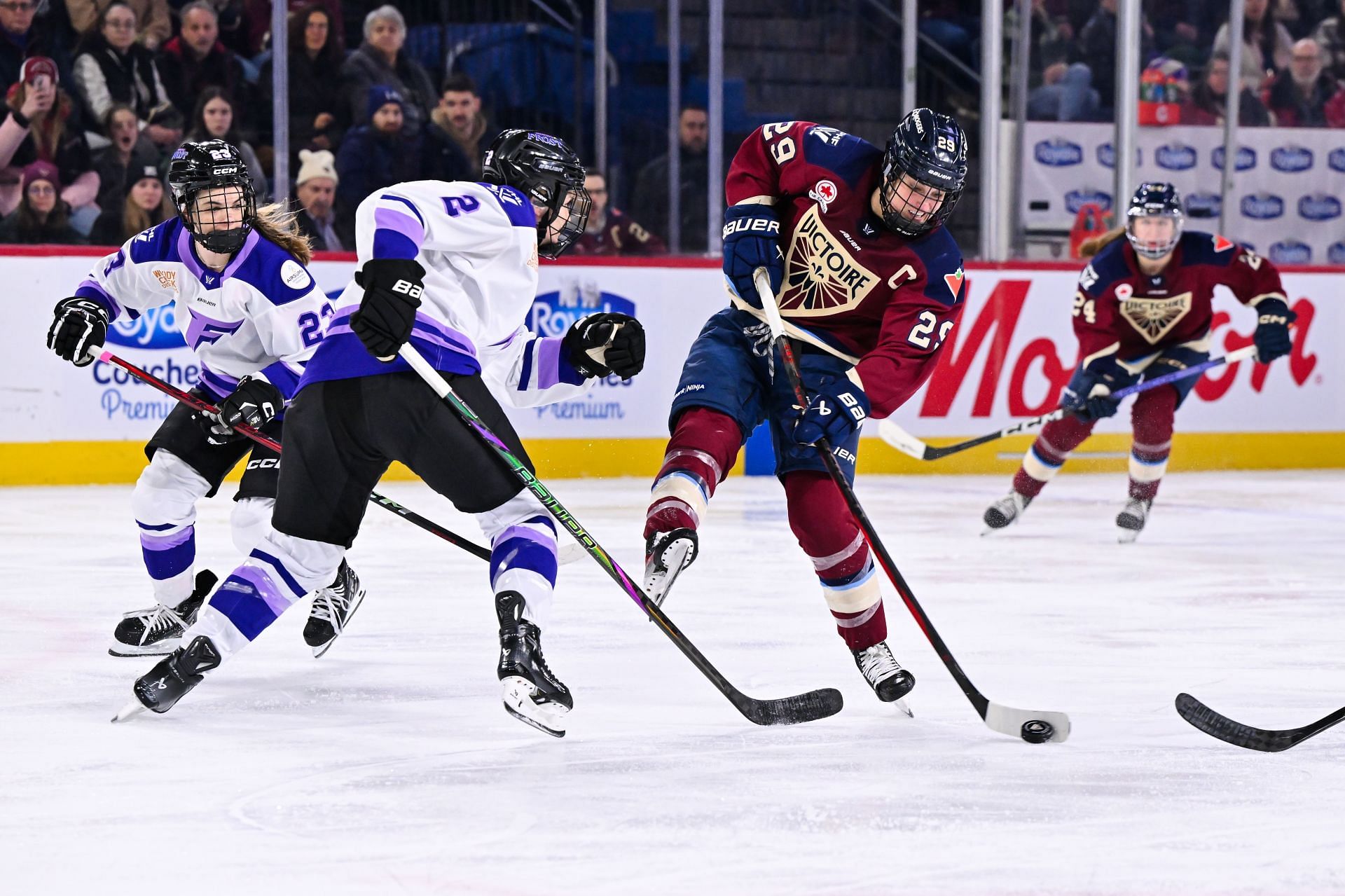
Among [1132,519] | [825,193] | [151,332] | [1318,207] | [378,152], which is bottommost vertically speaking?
[1132,519]

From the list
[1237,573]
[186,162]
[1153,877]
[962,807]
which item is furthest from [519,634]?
[1237,573]

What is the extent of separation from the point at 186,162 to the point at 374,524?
8.44ft

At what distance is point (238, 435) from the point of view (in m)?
3.31

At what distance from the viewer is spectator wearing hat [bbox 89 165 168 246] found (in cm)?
673

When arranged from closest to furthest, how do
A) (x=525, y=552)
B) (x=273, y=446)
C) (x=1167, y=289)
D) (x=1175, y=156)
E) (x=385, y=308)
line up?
(x=385, y=308), (x=525, y=552), (x=273, y=446), (x=1167, y=289), (x=1175, y=156)

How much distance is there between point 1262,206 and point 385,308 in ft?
23.2

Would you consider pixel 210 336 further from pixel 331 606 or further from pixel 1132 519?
pixel 1132 519

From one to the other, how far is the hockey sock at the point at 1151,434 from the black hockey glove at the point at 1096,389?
0.11m

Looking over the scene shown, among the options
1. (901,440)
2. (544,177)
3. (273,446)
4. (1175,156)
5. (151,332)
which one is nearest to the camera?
(544,177)

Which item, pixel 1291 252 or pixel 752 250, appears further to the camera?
pixel 1291 252

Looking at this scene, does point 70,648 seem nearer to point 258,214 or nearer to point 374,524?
point 258,214

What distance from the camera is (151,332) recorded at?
6.54 m

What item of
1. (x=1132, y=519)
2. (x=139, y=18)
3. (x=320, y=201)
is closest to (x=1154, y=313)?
(x=1132, y=519)

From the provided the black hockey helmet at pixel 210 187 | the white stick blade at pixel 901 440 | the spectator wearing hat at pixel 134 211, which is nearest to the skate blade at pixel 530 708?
the black hockey helmet at pixel 210 187
